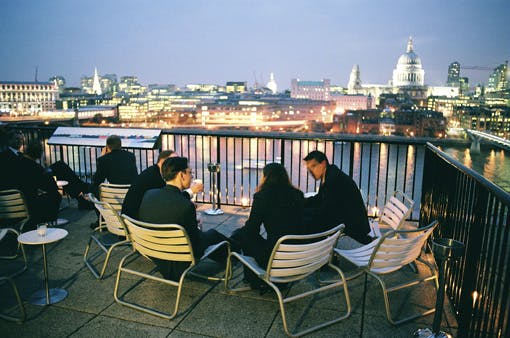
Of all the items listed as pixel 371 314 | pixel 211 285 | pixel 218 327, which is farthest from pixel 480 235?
pixel 211 285

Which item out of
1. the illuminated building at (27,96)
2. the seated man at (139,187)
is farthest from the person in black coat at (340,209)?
the illuminated building at (27,96)

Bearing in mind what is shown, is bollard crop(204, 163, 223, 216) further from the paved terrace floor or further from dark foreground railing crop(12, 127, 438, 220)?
the paved terrace floor

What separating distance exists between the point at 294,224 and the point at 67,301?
83.5 inches

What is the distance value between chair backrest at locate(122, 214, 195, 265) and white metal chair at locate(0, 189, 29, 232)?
1.66 m

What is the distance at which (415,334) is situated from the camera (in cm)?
325

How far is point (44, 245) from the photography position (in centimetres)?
355

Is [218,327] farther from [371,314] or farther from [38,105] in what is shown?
[38,105]

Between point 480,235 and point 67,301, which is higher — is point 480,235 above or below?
above

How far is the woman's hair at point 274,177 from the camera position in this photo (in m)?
3.52

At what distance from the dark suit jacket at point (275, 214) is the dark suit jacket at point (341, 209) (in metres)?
0.71

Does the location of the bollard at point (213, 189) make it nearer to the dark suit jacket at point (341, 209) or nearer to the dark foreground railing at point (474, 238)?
the dark suit jacket at point (341, 209)

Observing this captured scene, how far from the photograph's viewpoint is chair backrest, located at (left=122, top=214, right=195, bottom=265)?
334 centimetres

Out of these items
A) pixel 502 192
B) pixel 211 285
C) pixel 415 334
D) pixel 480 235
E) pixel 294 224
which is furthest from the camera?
pixel 211 285

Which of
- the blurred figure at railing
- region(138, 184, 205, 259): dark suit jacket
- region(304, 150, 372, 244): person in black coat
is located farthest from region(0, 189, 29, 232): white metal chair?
region(304, 150, 372, 244): person in black coat
